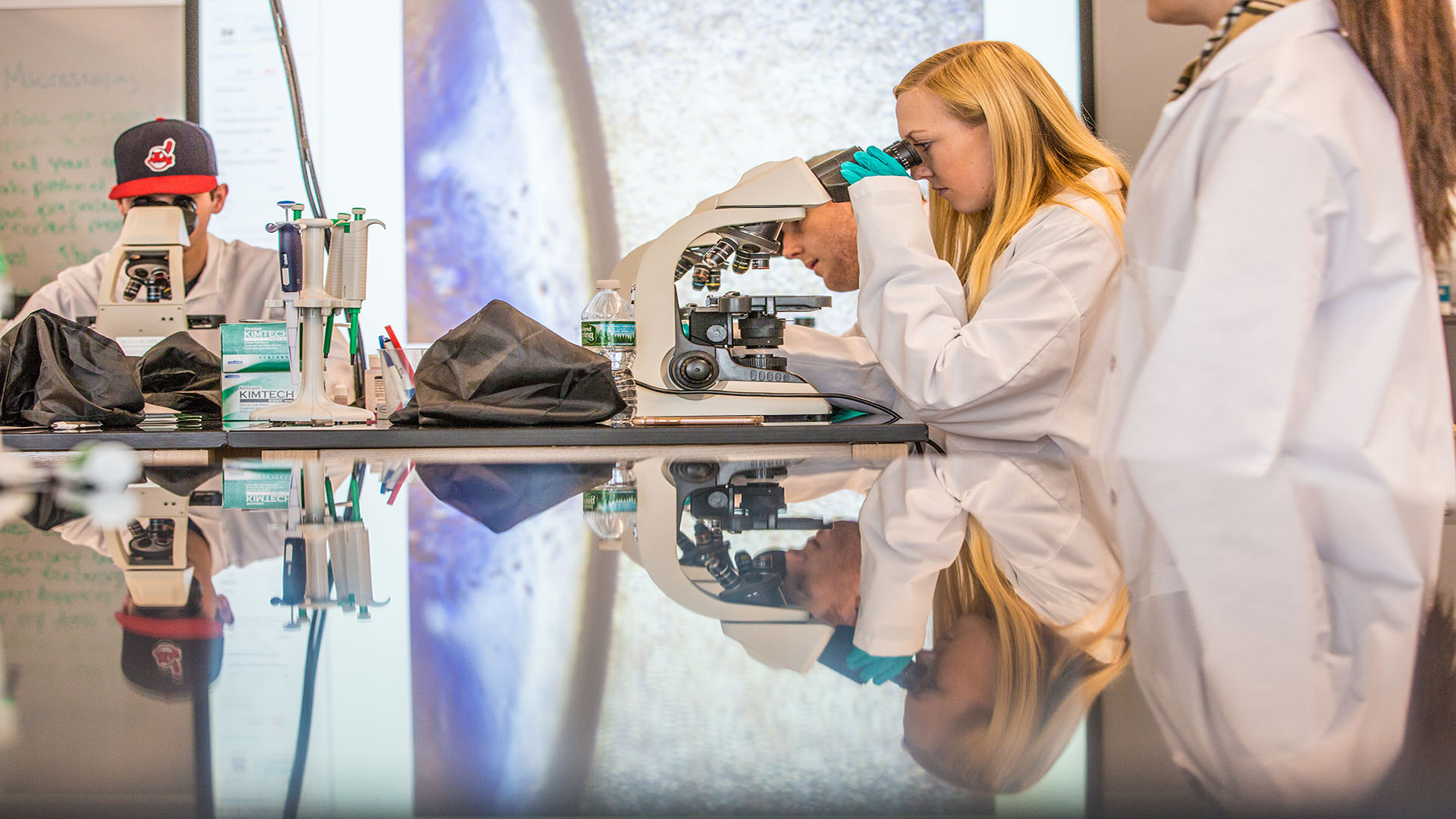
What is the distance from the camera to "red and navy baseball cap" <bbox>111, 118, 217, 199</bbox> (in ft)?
8.50

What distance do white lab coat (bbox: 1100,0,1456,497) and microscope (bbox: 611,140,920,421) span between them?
0.92 metres

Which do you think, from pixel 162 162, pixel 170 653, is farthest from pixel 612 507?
pixel 162 162

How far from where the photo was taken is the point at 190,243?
2844 millimetres

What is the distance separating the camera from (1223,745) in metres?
0.29

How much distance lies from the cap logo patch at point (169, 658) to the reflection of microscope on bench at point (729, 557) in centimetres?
21

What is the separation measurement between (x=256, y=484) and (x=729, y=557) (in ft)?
2.12

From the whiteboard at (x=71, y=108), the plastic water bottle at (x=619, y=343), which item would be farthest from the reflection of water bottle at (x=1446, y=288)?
the whiteboard at (x=71, y=108)

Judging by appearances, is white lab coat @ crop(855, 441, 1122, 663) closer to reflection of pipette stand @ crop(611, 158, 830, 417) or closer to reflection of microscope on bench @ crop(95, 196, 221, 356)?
reflection of pipette stand @ crop(611, 158, 830, 417)

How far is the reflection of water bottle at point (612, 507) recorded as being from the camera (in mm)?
753

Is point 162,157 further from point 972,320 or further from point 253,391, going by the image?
point 972,320

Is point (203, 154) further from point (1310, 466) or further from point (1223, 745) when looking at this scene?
point (1223, 745)

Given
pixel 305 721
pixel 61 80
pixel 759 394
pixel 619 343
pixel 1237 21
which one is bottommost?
pixel 305 721

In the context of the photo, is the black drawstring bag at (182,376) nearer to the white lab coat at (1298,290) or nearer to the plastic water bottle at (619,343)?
the plastic water bottle at (619,343)

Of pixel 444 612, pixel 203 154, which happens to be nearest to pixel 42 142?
pixel 203 154
